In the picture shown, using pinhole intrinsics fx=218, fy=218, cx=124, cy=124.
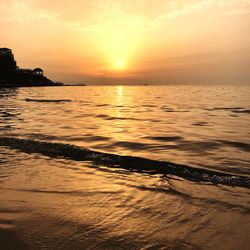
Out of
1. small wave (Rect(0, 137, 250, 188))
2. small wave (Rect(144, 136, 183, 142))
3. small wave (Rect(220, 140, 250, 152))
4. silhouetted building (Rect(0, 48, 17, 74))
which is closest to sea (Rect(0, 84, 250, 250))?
small wave (Rect(0, 137, 250, 188))

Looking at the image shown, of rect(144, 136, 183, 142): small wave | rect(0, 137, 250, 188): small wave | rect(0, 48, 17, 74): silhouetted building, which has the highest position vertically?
rect(0, 48, 17, 74): silhouetted building

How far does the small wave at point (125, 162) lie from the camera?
165 inches

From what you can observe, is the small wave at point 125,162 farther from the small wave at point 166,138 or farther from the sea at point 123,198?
the small wave at point 166,138

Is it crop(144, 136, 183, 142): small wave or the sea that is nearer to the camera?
the sea

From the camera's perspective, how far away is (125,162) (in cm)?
527

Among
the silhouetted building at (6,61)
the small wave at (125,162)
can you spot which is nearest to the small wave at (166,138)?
the small wave at (125,162)

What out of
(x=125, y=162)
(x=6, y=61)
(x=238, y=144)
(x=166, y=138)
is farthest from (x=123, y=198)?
(x=6, y=61)

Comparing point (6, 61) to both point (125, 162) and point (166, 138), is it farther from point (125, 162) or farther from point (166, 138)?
point (125, 162)

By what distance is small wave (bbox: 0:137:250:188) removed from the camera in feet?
A: 13.8

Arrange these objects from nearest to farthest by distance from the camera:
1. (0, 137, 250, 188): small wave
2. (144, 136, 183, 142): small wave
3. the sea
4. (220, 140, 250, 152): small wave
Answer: the sea, (0, 137, 250, 188): small wave, (220, 140, 250, 152): small wave, (144, 136, 183, 142): small wave

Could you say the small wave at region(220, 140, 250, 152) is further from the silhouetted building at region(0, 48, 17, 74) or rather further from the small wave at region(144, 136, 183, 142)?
the silhouetted building at region(0, 48, 17, 74)

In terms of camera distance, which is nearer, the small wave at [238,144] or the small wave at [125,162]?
the small wave at [125,162]

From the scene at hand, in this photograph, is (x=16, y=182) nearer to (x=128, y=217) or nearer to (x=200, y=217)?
(x=128, y=217)

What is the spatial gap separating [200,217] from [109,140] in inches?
207
